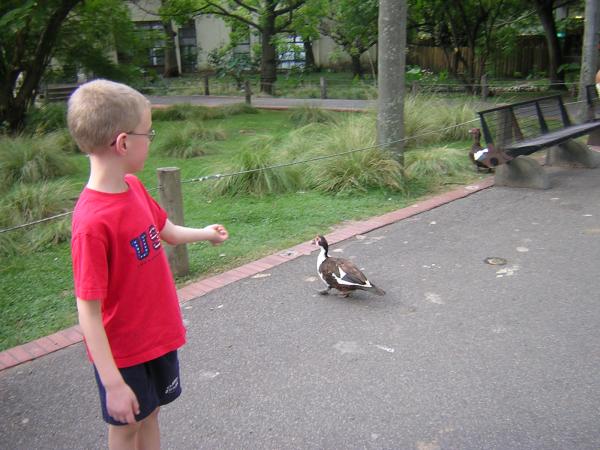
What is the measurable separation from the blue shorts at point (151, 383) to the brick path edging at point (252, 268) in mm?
2034

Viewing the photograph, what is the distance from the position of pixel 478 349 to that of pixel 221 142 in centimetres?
986

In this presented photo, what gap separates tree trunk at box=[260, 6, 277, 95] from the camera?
79.2 feet

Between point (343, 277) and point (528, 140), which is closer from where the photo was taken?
point (343, 277)

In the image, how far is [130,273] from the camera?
6.46ft

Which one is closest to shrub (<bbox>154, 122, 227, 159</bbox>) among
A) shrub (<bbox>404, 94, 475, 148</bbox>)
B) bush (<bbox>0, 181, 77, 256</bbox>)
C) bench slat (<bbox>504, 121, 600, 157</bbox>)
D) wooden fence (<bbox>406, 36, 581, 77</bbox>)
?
bush (<bbox>0, 181, 77, 256</bbox>)

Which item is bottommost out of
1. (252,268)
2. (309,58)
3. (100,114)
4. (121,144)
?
(252,268)

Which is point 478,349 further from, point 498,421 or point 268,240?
point 268,240

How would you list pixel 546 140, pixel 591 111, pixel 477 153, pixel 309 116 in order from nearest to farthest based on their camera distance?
pixel 546 140 → pixel 477 153 → pixel 591 111 → pixel 309 116

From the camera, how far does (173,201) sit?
191 inches

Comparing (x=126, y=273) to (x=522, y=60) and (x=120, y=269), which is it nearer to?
(x=120, y=269)

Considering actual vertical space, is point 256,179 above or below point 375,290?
above

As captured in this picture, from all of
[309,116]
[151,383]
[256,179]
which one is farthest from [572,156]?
[151,383]

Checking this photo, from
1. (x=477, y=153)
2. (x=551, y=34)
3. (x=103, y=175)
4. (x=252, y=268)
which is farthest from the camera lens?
(x=551, y=34)

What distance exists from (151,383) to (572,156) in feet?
27.6
